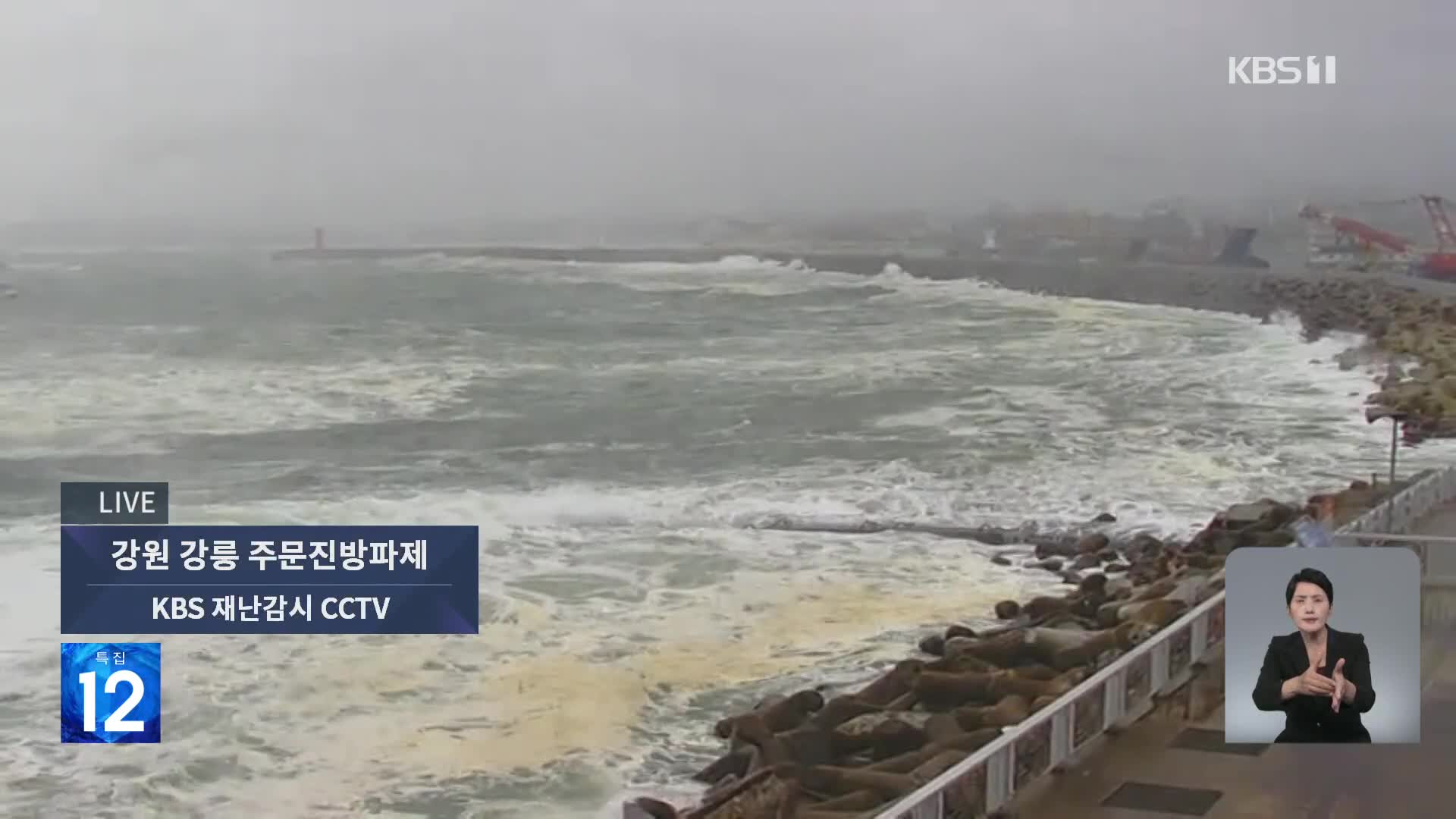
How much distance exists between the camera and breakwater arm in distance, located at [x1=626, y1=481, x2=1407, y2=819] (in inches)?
138

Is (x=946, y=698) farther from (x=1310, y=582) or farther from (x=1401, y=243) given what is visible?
(x=1401, y=243)

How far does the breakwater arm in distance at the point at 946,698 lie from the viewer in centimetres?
352

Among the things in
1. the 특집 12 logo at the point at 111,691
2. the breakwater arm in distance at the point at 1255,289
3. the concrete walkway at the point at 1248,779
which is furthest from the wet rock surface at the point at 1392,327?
the 특집 12 logo at the point at 111,691

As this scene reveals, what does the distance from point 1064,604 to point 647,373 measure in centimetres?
183

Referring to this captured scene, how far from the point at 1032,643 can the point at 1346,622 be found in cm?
156

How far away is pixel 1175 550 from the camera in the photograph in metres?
5.26

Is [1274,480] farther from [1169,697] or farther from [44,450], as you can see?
[44,450]

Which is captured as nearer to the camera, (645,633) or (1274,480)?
(645,633)

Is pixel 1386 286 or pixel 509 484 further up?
pixel 1386 286

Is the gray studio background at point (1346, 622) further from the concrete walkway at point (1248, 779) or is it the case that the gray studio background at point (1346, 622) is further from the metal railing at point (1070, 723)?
the metal railing at point (1070, 723)

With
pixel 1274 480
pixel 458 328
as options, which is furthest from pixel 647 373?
pixel 1274 480

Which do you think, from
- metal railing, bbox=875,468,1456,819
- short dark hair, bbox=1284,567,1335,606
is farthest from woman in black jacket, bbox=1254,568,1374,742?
metal railing, bbox=875,468,1456,819

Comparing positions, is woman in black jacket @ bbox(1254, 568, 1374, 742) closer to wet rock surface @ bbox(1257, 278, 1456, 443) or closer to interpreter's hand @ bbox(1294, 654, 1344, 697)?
interpreter's hand @ bbox(1294, 654, 1344, 697)
